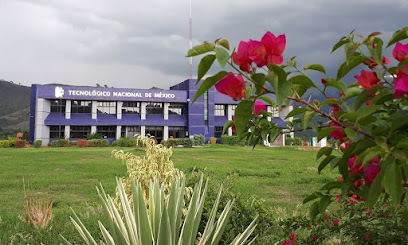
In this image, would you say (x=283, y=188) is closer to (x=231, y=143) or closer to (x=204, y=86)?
(x=204, y=86)

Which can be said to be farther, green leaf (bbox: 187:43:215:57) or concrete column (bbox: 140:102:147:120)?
concrete column (bbox: 140:102:147:120)

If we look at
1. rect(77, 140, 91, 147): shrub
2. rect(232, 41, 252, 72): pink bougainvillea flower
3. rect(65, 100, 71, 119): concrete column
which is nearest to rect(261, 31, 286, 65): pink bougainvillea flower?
rect(232, 41, 252, 72): pink bougainvillea flower

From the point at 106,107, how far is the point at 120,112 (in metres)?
2.08

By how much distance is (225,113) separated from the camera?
169 feet

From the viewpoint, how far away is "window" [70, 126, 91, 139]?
4406 cm

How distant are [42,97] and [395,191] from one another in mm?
46148

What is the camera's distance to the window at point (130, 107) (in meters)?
47.2

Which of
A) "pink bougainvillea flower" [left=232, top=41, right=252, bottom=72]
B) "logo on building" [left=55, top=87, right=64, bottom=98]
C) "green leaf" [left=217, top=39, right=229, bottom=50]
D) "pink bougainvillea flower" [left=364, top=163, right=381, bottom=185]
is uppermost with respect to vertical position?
"logo on building" [left=55, top=87, right=64, bottom=98]

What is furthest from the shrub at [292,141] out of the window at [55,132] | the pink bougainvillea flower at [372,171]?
the pink bougainvillea flower at [372,171]

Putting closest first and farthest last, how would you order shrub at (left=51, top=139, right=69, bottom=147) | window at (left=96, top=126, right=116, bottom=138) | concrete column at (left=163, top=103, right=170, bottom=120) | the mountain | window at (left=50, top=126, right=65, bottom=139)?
shrub at (left=51, top=139, right=69, bottom=147) → window at (left=50, top=126, right=65, bottom=139) → window at (left=96, top=126, right=116, bottom=138) → concrete column at (left=163, top=103, right=170, bottom=120) → the mountain

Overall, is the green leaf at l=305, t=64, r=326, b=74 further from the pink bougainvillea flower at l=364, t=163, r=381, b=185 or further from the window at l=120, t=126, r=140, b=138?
the window at l=120, t=126, r=140, b=138

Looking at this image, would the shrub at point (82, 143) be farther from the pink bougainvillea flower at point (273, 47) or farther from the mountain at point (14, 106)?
the mountain at point (14, 106)

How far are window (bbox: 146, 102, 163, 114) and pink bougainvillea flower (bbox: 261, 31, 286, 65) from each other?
47.6m

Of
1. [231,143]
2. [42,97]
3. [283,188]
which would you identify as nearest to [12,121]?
[42,97]
